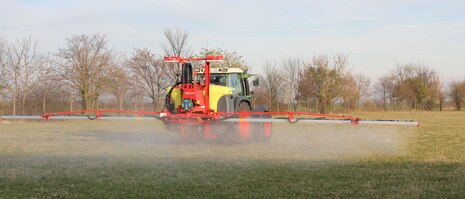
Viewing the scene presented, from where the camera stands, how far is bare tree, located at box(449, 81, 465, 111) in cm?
7788

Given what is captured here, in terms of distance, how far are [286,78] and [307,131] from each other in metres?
35.6

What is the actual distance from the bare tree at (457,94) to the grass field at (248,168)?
68714 mm

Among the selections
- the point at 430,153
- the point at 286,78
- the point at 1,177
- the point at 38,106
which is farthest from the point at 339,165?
the point at 286,78

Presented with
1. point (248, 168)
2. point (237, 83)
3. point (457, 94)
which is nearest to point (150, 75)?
point (237, 83)

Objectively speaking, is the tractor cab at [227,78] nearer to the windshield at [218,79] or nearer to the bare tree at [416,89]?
the windshield at [218,79]

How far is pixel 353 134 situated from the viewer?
44.9ft

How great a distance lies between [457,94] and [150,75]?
58128 millimetres

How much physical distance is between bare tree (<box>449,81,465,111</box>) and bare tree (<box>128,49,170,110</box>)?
186 ft

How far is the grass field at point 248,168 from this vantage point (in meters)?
7.05

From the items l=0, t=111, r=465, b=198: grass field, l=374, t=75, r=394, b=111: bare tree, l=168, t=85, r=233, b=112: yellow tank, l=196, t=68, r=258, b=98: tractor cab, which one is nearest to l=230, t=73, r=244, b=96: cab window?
l=196, t=68, r=258, b=98: tractor cab

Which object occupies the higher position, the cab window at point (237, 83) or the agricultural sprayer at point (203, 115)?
the cab window at point (237, 83)

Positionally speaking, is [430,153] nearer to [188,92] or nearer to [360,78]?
[188,92]

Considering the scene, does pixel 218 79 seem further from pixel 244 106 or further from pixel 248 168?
pixel 248 168

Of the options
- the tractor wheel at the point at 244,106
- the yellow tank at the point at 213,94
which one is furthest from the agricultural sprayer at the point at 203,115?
the tractor wheel at the point at 244,106
